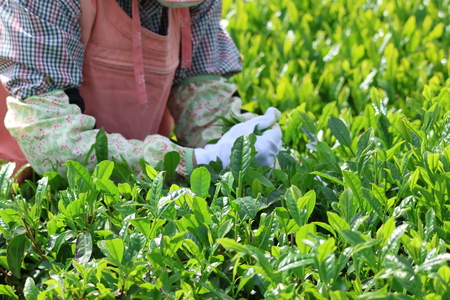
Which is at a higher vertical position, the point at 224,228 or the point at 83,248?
the point at 224,228

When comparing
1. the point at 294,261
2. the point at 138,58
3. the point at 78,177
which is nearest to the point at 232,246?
the point at 294,261

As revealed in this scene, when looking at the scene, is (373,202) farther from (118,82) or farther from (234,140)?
(118,82)

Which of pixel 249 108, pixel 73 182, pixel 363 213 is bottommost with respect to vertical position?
pixel 249 108

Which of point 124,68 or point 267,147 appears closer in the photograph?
point 267,147

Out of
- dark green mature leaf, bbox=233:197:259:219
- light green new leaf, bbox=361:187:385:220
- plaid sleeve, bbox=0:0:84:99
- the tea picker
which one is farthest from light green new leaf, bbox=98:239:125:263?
plaid sleeve, bbox=0:0:84:99

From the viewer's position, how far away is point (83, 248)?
4.16 ft

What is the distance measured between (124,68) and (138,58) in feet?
0.19

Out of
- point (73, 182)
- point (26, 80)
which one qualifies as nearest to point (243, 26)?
point (26, 80)

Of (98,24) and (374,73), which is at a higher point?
(98,24)

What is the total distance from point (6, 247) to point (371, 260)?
2.66 feet

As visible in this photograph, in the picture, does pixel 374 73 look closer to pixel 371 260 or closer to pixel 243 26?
pixel 243 26

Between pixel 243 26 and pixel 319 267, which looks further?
pixel 243 26

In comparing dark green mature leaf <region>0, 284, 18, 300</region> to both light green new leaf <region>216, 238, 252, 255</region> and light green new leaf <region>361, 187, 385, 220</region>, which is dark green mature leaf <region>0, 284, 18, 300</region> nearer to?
light green new leaf <region>216, 238, 252, 255</region>

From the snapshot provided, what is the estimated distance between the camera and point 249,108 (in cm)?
248
